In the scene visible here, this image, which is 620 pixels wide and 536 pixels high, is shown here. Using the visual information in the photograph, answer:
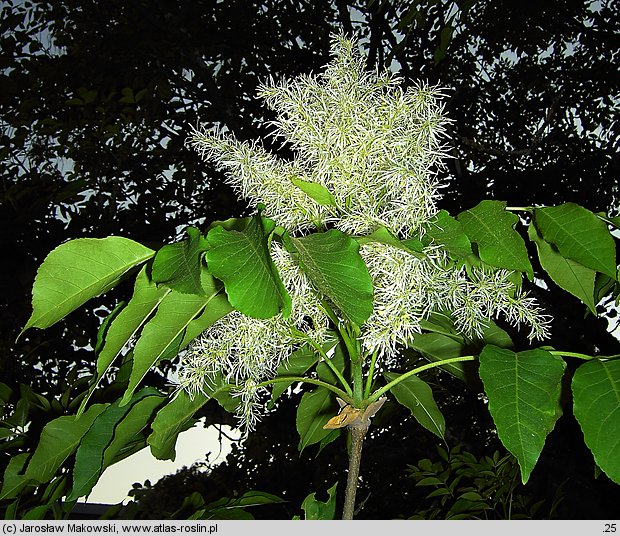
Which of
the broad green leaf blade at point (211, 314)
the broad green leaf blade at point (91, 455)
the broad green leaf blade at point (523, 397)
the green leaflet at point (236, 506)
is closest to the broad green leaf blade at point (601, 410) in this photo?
the broad green leaf blade at point (523, 397)

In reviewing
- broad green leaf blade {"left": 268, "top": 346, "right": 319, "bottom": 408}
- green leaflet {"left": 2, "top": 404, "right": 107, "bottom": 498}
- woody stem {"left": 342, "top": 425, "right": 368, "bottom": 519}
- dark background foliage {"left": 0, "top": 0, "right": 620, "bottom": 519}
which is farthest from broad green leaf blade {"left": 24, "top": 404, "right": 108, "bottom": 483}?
dark background foliage {"left": 0, "top": 0, "right": 620, "bottom": 519}

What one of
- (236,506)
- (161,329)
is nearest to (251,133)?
(236,506)

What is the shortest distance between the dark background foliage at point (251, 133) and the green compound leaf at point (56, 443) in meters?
1.63

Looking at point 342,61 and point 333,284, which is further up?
point 342,61

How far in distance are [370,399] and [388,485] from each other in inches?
121

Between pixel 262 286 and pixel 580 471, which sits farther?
pixel 580 471

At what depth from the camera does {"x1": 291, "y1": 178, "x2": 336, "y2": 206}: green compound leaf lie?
63 cm

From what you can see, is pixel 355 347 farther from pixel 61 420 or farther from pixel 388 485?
pixel 388 485

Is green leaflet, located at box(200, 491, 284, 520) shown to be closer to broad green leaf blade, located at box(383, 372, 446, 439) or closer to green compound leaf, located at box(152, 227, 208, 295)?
broad green leaf blade, located at box(383, 372, 446, 439)

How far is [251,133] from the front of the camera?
9.98 feet

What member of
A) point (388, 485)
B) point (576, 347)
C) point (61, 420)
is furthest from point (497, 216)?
point (388, 485)

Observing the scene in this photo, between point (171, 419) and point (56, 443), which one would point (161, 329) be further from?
point (56, 443)

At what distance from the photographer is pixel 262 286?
20.9 inches

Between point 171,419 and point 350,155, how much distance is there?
1.28ft
